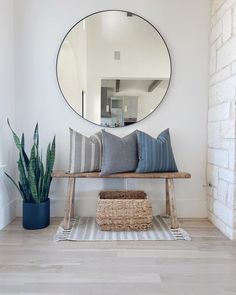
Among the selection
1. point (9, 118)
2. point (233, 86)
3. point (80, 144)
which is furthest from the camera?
point (9, 118)

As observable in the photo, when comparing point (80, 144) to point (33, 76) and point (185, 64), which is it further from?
point (185, 64)

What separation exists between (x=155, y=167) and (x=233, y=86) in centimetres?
84

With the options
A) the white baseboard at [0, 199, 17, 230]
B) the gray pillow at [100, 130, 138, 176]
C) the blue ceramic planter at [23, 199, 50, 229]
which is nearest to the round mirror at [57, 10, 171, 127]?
the gray pillow at [100, 130, 138, 176]

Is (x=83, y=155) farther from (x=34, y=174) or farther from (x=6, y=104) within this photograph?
(x=6, y=104)

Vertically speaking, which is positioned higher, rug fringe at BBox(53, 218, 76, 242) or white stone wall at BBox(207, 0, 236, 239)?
white stone wall at BBox(207, 0, 236, 239)

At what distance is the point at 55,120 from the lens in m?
2.62

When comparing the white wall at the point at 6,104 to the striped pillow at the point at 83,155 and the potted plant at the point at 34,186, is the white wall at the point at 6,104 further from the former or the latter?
the striped pillow at the point at 83,155

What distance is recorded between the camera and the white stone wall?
6.77ft

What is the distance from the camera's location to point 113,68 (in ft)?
A: 8.47

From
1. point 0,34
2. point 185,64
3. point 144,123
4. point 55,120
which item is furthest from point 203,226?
point 0,34

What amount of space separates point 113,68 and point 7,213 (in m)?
1.57

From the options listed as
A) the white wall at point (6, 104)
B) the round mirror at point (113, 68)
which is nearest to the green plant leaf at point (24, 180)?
the white wall at point (6, 104)

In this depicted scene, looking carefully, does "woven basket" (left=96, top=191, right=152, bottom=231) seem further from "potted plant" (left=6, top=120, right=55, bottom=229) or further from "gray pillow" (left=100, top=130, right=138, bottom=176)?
"potted plant" (left=6, top=120, right=55, bottom=229)

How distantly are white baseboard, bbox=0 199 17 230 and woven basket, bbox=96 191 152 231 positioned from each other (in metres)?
0.80
